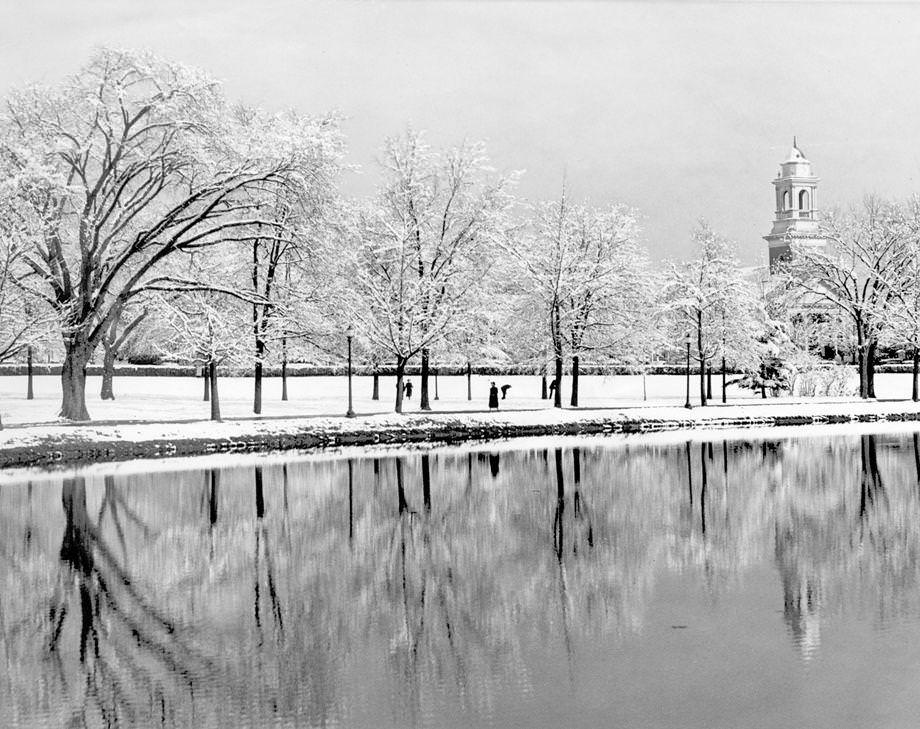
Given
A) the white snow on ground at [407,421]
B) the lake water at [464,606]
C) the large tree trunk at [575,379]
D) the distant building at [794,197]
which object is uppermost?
the distant building at [794,197]

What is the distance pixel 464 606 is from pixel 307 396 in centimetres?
5030

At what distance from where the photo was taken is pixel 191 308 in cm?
4022

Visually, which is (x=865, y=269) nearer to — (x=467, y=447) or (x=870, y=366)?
(x=870, y=366)

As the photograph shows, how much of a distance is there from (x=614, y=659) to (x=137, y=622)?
521 centimetres

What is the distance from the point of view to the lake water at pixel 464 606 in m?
8.83

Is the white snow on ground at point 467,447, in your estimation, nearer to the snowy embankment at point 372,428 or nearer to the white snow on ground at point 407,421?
the snowy embankment at point 372,428

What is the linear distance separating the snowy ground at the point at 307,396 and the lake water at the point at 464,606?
1955cm

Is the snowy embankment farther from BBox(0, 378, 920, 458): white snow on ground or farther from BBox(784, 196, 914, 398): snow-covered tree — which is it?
BBox(784, 196, 914, 398): snow-covered tree

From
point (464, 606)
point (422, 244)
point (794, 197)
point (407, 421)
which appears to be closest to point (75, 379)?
point (407, 421)

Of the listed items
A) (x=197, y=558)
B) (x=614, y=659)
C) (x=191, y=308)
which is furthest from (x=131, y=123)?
(x=614, y=659)

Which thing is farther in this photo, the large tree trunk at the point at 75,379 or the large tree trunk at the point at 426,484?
the large tree trunk at the point at 75,379

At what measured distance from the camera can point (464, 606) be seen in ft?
39.7

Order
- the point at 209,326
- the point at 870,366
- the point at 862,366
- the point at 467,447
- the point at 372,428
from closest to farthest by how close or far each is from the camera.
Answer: the point at 467,447, the point at 209,326, the point at 372,428, the point at 862,366, the point at 870,366

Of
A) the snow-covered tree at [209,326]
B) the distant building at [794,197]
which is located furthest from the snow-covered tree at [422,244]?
the distant building at [794,197]
